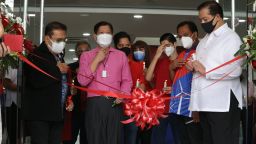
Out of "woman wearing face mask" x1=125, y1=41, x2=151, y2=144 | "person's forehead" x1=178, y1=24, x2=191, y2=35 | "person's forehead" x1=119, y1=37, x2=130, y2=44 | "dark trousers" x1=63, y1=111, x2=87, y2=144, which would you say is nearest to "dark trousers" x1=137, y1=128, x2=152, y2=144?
"woman wearing face mask" x1=125, y1=41, x2=151, y2=144

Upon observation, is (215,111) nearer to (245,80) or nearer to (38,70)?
(245,80)

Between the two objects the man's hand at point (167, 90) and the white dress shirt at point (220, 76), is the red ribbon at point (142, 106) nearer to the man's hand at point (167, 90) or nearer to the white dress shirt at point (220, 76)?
the white dress shirt at point (220, 76)

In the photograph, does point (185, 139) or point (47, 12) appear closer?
point (185, 139)

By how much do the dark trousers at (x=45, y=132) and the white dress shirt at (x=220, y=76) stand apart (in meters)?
1.38

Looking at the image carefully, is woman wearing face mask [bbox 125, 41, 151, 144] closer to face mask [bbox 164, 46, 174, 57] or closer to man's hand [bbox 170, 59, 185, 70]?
face mask [bbox 164, 46, 174, 57]

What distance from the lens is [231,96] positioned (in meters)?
4.26

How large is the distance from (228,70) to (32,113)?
1.85 m

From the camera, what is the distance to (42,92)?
472cm

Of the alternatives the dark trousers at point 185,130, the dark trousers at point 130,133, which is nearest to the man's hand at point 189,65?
the dark trousers at point 185,130

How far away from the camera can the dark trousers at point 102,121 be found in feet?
16.1

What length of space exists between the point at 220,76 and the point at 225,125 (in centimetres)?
42

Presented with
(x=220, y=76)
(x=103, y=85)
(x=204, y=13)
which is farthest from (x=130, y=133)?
(x=204, y=13)

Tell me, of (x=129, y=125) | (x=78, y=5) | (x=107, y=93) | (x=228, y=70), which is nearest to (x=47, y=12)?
(x=78, y=5)

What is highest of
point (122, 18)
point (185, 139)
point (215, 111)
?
point (122, 18)
